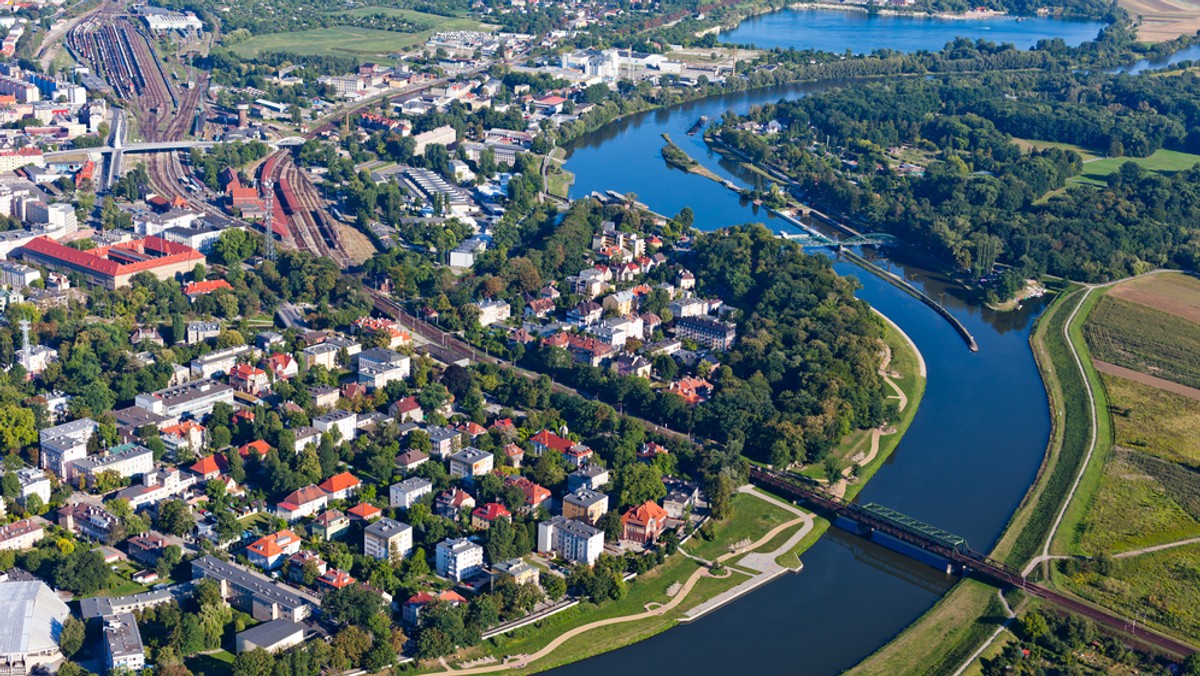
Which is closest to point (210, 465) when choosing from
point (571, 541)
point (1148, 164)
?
point (571, 541)

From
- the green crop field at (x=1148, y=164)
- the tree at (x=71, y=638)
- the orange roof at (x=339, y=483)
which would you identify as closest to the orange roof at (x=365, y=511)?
the orange roof at (x=339, y=483)

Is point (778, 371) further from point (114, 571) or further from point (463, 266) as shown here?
point (114, 571)

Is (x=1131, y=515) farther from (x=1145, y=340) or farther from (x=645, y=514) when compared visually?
(x=1145, y=340)

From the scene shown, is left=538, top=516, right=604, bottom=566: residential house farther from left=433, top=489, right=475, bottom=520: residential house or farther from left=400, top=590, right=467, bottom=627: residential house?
left=400, top=590, right=467, bottom=627: residential house

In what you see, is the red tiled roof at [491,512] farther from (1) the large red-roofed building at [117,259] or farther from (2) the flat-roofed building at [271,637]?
(1) the large red-roofed building at [117,259]

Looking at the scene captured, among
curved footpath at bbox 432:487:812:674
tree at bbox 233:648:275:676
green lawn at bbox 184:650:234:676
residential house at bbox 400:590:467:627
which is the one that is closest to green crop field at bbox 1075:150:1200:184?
curved footpath at bbox 432:487:812:674

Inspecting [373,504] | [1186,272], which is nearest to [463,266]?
[373,504]
